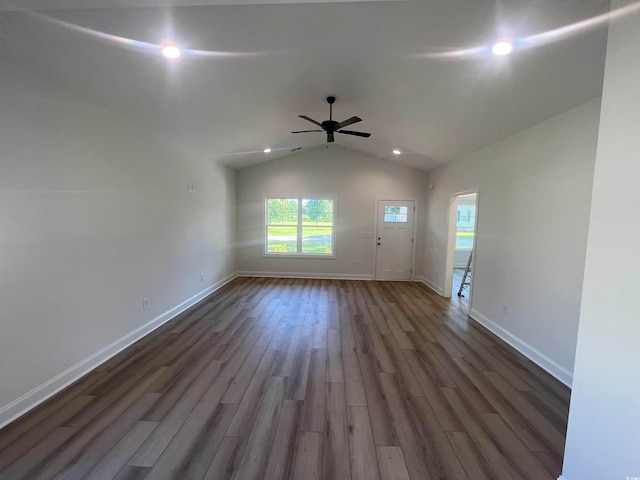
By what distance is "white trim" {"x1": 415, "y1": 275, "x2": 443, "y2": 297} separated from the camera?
5521mm

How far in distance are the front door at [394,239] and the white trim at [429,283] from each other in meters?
0.24

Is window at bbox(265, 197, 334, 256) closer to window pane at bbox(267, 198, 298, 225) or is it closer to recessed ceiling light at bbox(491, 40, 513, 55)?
window pane at bbox(267, 198, 298, 225)

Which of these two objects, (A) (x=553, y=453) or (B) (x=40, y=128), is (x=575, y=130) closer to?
(A) (x=553, y=453)

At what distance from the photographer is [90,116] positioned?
2.48 meters

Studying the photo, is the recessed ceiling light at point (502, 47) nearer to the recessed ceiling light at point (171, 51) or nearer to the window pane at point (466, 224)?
the recessed ceiling light at point (171, 51)

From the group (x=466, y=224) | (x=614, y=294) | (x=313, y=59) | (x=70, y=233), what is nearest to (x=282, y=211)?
(x=313, y=59)

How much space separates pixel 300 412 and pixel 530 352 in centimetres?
261

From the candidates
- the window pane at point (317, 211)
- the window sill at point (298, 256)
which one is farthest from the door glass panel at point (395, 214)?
the window sill at point (298, 256)

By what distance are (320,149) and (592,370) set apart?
6.00m

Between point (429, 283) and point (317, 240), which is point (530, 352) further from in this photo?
point (317, 240)

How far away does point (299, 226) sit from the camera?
6711 mm

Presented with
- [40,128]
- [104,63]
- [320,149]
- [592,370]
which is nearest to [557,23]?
[592,370]

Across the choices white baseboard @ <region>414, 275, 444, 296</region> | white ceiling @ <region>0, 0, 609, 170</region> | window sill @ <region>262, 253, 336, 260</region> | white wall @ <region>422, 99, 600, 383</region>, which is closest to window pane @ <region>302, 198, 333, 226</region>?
window sill @ <region>262, 253, 336, 260</region>

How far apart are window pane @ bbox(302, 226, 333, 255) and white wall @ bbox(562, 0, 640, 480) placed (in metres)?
5.46
